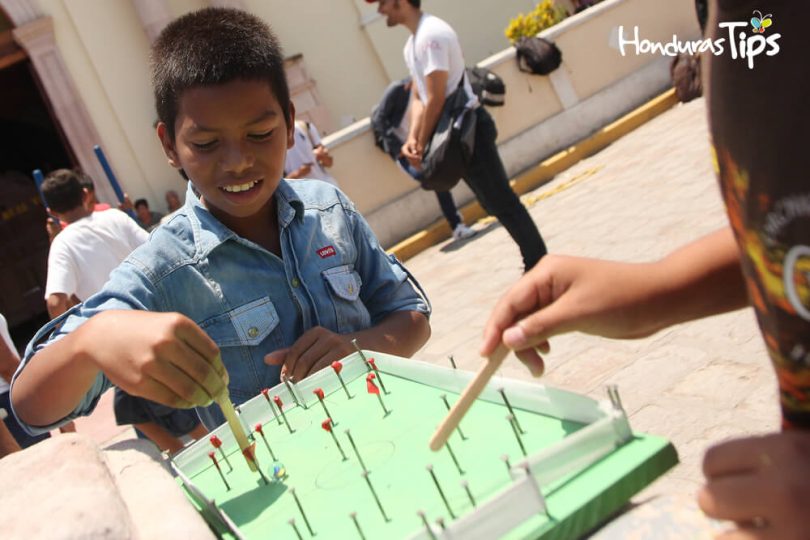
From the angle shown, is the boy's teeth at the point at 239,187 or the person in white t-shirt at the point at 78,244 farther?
the person in white t-shirt at the point at 78,244

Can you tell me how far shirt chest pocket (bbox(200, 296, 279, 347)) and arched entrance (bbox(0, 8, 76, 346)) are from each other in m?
13.4

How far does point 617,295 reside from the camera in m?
1.11

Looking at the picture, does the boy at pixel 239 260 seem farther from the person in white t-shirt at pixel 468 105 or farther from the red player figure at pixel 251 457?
the person in white t-shirt at pixel 468 105

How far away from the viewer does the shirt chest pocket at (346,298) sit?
2.11 meters

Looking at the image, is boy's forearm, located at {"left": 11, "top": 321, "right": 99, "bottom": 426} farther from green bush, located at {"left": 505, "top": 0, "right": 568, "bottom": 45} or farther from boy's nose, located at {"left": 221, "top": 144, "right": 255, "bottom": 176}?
green bush, located at {"left": 505, "top": 0, "right": 568, "bottom": 45}

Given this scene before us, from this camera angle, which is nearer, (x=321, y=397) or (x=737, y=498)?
(x=737, y=498)

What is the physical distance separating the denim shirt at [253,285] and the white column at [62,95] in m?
10.2

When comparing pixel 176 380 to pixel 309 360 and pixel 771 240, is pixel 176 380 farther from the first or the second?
pixel 771 240

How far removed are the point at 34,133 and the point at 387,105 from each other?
30.0 feet

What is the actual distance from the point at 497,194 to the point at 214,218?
359 centimetres

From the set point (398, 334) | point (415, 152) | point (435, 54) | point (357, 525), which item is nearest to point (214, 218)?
point (398, 334)

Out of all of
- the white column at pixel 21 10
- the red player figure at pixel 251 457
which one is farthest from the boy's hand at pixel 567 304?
the white column at pixel 21 10

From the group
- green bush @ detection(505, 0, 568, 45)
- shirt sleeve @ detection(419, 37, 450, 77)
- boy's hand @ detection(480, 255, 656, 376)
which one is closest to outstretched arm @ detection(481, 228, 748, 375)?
boy's hand @ detection(480, 255, 656, 376)

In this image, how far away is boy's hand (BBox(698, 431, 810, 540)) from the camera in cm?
72
